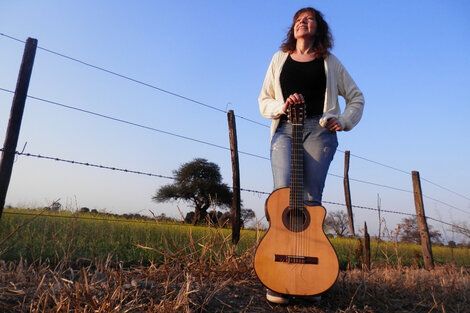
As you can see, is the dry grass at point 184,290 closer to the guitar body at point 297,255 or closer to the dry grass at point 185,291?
the dry grass at point 185,291

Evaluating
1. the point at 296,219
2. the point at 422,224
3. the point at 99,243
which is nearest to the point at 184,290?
the point at 296,219

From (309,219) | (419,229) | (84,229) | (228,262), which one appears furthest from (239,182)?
(419,229)

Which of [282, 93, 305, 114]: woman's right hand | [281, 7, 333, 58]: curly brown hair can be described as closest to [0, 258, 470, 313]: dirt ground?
[282, 93, 305, 114]: woman's right hand

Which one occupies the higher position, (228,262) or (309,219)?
(309,219)

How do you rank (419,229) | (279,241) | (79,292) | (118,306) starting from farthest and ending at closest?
Result: (419,229) → (279,241) → (79,292) → (118,306)

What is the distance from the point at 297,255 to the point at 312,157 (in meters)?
0.74

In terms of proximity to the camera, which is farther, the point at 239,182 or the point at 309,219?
the point at 239,182

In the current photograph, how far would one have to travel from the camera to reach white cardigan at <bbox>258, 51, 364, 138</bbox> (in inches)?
115

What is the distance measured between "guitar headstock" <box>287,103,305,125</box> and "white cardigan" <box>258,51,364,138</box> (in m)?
0.08

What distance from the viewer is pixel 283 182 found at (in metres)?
2.89

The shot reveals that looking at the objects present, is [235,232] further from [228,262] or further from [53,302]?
[53,302]

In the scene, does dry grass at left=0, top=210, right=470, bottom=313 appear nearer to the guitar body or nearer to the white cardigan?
the guitar body

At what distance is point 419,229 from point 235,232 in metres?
4.08

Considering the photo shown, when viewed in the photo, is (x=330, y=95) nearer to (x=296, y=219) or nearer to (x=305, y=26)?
(x=305, y=26)
